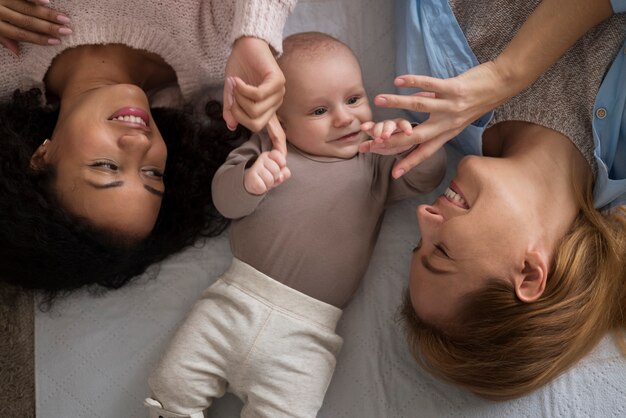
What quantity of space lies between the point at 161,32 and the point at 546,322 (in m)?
0.84

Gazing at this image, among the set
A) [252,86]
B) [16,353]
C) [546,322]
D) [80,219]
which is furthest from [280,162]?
[16,353]

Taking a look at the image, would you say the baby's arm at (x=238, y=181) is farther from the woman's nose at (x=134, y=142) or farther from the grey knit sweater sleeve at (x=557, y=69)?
the grey knit sweater sleeve at (x=557, y=69)

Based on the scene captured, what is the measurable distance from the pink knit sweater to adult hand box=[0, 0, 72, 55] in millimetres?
20

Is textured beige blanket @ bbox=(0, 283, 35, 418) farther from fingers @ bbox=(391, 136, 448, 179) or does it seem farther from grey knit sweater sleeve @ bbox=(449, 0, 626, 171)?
grey knit sweater sleeve @ bbox=(449, 0, 626, 171)

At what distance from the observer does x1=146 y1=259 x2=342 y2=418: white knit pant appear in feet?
3.34

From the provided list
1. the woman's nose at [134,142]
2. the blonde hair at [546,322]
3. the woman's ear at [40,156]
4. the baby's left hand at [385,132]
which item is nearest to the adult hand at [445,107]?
the baby's left hand at [385,132]

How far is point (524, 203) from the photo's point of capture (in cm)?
93

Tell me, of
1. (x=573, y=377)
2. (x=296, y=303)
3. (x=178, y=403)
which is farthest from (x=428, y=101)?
(x=178, y=403)

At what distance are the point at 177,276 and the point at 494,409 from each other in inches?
24.9

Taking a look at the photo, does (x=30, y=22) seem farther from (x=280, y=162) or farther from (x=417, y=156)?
(x=417, y=156)

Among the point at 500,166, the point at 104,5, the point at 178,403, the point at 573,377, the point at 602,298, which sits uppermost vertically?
the point at 104,5

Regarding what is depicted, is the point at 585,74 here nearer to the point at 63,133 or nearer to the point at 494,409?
the point at 494,409

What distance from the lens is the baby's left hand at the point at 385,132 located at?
0.92 m

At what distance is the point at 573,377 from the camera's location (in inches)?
40.3
